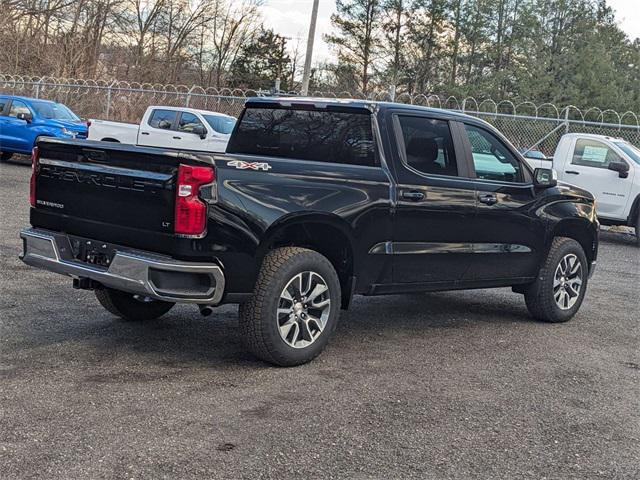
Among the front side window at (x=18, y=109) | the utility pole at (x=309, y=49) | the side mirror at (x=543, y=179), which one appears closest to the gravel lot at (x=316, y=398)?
the side mirror at (x=543, y=179)

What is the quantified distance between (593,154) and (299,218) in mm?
11016

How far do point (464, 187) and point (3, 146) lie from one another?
704 inches

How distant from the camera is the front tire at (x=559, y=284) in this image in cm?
760

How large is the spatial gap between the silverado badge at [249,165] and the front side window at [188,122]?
15220 millimetres

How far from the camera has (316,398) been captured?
199 inches

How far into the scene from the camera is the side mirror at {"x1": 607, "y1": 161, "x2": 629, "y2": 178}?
14.7 m

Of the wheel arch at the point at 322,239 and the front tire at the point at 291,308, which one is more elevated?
the wheel arch at the point at 322,239

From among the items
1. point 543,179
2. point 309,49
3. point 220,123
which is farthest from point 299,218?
point 309,49

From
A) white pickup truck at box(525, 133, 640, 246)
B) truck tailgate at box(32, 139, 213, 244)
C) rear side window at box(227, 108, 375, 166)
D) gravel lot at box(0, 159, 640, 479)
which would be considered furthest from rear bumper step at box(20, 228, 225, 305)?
white pickup truck at box(525, 133, 640, 246)

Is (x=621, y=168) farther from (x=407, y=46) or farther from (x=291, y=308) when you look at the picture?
(x=407, y=46)

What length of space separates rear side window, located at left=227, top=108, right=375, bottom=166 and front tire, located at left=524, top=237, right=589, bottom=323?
235 centimetres

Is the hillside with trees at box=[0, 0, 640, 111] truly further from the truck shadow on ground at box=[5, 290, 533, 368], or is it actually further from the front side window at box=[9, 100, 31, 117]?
the truck shadow on ground at box=[5, 290, 533, 368]

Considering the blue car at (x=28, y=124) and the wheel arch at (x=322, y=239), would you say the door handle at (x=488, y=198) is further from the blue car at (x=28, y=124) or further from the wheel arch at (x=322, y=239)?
the blue car at (x=28, y=124)

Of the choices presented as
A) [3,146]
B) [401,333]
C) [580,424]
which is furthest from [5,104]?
[580,424]
